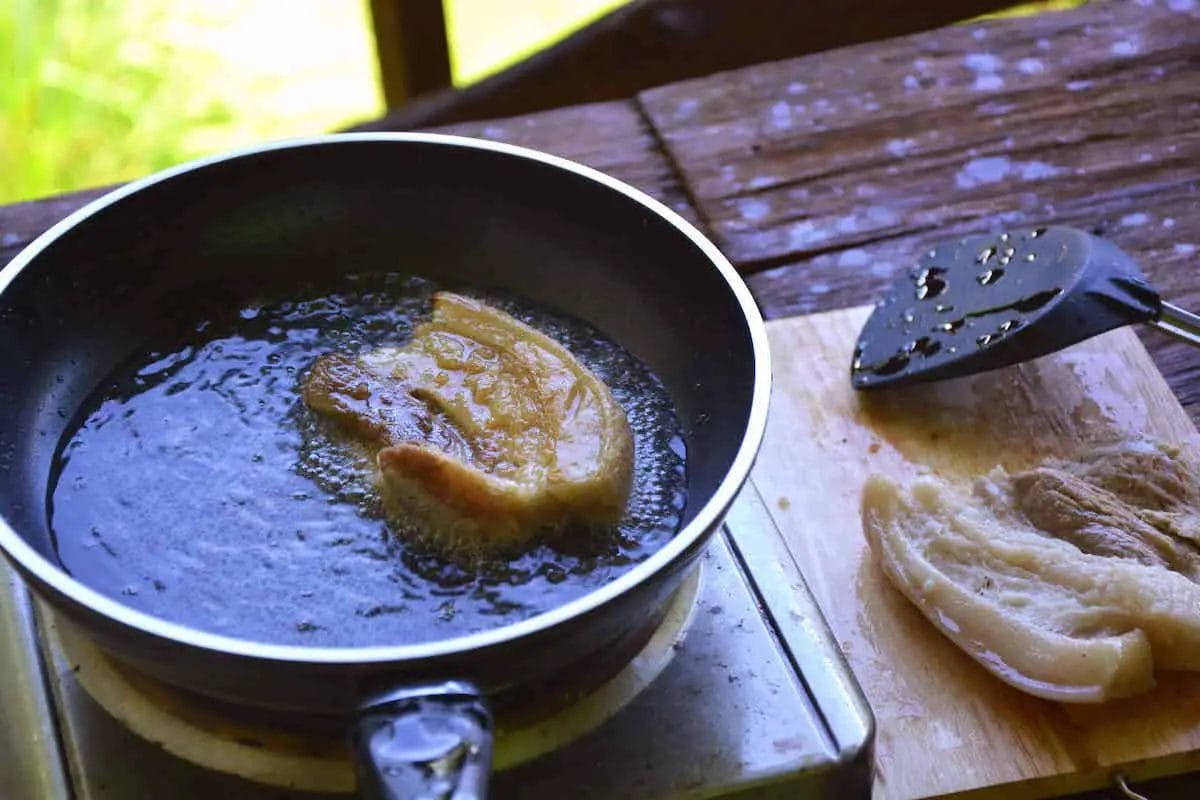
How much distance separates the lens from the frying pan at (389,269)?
739mm

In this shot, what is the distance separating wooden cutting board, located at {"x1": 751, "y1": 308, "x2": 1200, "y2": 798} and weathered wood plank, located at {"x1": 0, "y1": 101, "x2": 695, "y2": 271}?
0.35 m

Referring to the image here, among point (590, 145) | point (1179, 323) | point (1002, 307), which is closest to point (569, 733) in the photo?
point (1002, 307)

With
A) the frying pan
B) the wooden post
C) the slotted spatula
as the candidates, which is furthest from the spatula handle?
the wooden post

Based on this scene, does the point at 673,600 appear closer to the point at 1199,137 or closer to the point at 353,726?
the point at 353,726

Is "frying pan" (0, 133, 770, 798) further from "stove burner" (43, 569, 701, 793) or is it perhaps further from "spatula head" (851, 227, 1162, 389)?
"spatula head" (851, 227, 1162, 389)

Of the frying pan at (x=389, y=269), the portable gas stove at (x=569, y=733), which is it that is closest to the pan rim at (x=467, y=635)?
the frying pan at (x=389, y=269)

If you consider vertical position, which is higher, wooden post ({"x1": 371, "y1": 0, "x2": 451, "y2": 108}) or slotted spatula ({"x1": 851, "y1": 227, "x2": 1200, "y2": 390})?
wooden post ({"x1": 371, "y1": 0, "x2": 451, "y2": 108})

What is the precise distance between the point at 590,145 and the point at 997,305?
67 centimetres

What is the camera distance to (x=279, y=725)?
89 centimetres

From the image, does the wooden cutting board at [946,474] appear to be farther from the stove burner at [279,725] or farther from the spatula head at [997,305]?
the stove burner at [279,725]

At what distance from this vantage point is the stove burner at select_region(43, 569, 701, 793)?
2.93 ft

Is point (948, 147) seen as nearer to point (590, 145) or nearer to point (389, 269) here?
point (590, 145)

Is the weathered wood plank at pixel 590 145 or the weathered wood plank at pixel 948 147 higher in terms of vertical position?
the weathered wood plank at pixel 590 145

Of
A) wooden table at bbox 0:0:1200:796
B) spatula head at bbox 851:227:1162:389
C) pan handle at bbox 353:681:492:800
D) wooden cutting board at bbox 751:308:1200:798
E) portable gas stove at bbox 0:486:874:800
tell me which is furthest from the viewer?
wooden table at bbox 0:0:1200:796
